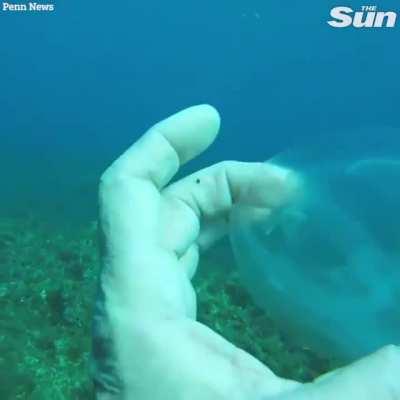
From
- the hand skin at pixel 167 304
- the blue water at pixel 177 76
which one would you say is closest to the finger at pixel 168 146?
the hand skin at pixel 167 304

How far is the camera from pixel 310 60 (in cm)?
1659

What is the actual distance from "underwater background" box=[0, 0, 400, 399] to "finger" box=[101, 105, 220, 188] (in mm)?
3085

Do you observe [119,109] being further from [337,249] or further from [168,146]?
[168,146]

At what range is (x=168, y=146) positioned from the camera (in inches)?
43.4

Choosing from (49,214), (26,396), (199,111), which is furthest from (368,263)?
(49,214)

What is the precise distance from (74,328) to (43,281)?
2.53 ft

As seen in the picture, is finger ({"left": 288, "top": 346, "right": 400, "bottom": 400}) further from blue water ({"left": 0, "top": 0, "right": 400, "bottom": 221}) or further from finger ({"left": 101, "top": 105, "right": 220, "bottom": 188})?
blue water ({"left": 0, "top": 0, "right": 400, "bottom": 221})

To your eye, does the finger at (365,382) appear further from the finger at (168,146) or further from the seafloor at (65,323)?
the seafloor at (65,323)

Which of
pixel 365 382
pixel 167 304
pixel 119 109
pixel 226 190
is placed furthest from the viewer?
pixel 119 109

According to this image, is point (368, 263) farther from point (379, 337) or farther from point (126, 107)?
point (126, 107)

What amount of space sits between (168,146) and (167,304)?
0.30 m

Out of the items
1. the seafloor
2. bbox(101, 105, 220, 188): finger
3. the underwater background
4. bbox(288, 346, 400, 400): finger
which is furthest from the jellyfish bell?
the underwater background

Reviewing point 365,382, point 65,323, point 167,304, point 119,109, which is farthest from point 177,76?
point 365,382

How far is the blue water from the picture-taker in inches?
511
